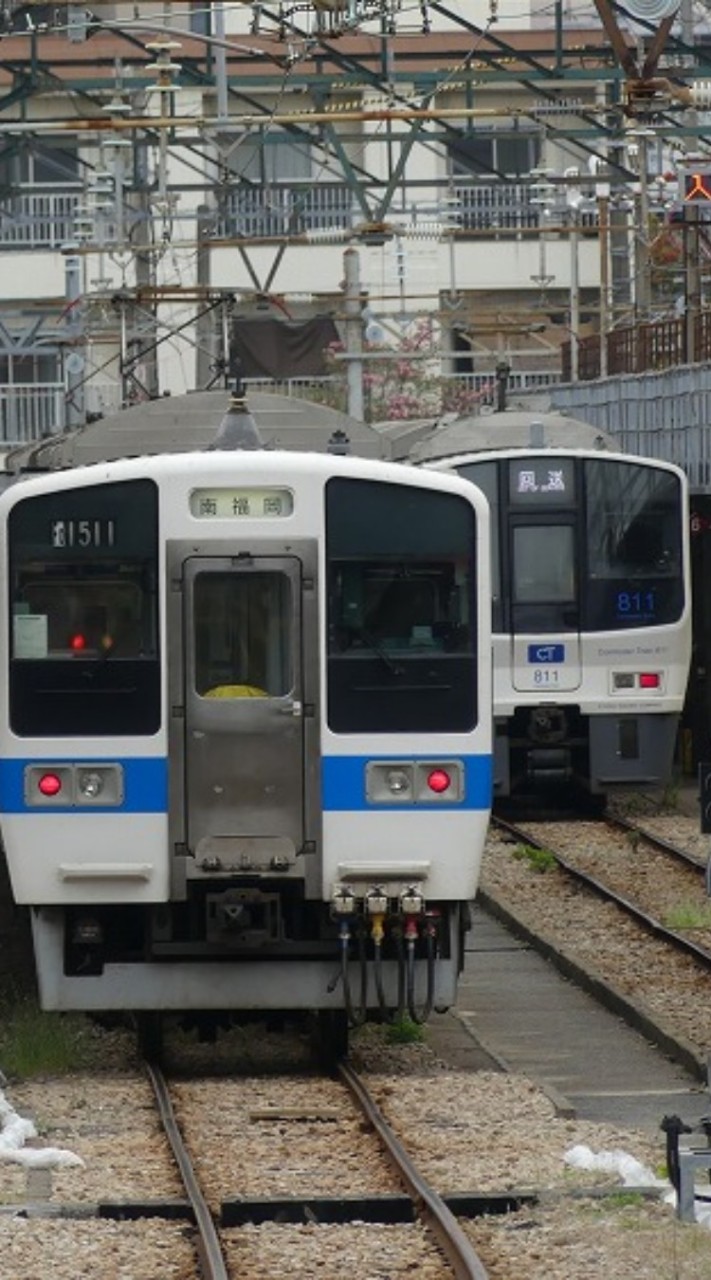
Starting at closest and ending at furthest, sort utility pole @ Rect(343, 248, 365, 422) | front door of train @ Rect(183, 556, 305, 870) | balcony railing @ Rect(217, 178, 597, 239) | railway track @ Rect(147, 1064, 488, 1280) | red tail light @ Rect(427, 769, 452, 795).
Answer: railway track @ Rect(147, 1064, 488, 1280) → front door of train @ Rect(183, 556, 305, 870) → red tail light @ Rect(427, 769, 452, 795) → utility pole @ Rect(343, 248, 365, 422) → balcony railing @ Rect(217, 178, 597, 239)

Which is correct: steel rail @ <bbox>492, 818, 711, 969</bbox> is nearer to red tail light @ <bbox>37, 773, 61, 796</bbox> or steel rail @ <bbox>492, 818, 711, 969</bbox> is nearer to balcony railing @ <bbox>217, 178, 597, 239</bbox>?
red tail light @ <bbox>37, 773, 61, 796</bbox>

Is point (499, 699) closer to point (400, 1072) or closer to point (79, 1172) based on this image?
point (400, 1072)

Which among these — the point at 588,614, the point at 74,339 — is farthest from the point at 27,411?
the point at 588,614

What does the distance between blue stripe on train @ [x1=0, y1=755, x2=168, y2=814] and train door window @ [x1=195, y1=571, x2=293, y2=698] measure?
13.5 inches

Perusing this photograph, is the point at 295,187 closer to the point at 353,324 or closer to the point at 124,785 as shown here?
the point at 353,324

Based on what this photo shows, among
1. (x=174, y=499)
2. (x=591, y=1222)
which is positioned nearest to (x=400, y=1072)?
(x=174, y=499)

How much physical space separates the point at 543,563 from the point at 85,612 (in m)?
11.6

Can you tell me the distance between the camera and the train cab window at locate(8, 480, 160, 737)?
39.6 ft

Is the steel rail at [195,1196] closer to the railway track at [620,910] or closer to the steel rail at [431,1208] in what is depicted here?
the steel rail at [431,1208]

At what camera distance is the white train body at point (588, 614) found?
23078 millimetres

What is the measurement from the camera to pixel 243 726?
1195 cm

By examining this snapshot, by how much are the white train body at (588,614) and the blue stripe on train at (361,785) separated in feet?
35.9

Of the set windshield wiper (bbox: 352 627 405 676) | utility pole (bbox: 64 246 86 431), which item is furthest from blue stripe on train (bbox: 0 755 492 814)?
utility pole (bbox: 64 246 86 431)

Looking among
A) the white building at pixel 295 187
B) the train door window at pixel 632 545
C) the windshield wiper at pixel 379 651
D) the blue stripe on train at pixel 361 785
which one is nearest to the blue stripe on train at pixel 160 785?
the blue stripe on train at pixel 361 785
